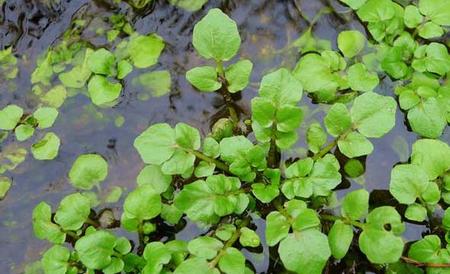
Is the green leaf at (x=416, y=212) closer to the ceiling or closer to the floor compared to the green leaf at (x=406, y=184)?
closer to the floor

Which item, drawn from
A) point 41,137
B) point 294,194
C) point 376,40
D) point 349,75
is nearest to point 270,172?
point 294,194

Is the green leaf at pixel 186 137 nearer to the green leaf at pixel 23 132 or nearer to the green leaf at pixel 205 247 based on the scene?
the green leaf at pixel 205 247

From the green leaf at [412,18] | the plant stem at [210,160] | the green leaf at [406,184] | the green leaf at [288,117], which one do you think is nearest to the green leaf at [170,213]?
the plant stem at [210,160]

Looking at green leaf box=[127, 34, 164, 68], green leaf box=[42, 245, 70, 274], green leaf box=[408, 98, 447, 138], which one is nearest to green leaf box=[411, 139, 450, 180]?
green leaf box=[408, 98, 447, 138]

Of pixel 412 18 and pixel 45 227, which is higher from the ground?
pixel 412 18

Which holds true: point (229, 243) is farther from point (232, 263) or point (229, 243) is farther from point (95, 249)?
point (95, 249)

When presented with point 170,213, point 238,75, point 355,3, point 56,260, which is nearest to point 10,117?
point 56,260
